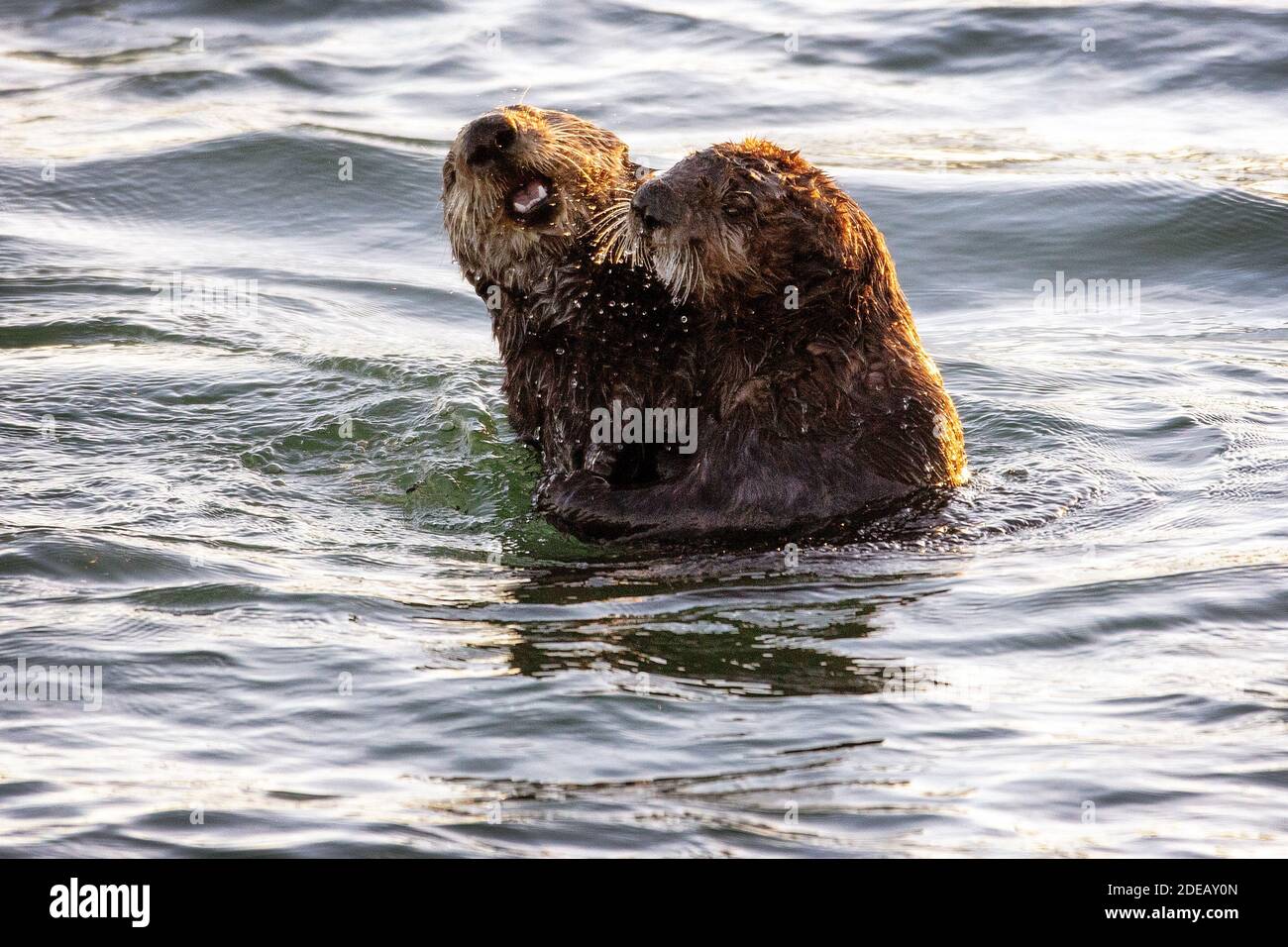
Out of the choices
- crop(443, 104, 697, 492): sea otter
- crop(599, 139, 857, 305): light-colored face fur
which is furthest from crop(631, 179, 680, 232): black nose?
crop(443, 104, 697, 492): sea otter

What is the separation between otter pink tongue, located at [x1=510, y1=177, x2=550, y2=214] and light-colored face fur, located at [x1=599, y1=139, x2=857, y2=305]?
500 millimetres

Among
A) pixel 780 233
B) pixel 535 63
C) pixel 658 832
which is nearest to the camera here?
pixel 658 832

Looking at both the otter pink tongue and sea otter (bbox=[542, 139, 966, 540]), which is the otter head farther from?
the otter pink tongue

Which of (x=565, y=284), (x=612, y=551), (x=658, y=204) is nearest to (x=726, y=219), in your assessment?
(x=658, y=204)

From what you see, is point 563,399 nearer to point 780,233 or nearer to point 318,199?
point 780,233

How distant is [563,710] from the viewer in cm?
438

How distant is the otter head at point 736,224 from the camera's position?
203 inches

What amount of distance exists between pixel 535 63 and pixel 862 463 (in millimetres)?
9007

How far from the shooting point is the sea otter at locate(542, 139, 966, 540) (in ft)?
17.0

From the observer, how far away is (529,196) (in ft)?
18.7

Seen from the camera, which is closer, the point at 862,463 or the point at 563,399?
the point at 862,463

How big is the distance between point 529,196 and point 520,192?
0.11 ft

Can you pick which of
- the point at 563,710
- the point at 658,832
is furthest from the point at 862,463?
the point at 658,832

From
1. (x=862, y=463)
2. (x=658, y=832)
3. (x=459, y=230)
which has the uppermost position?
(x=459, y=230)
